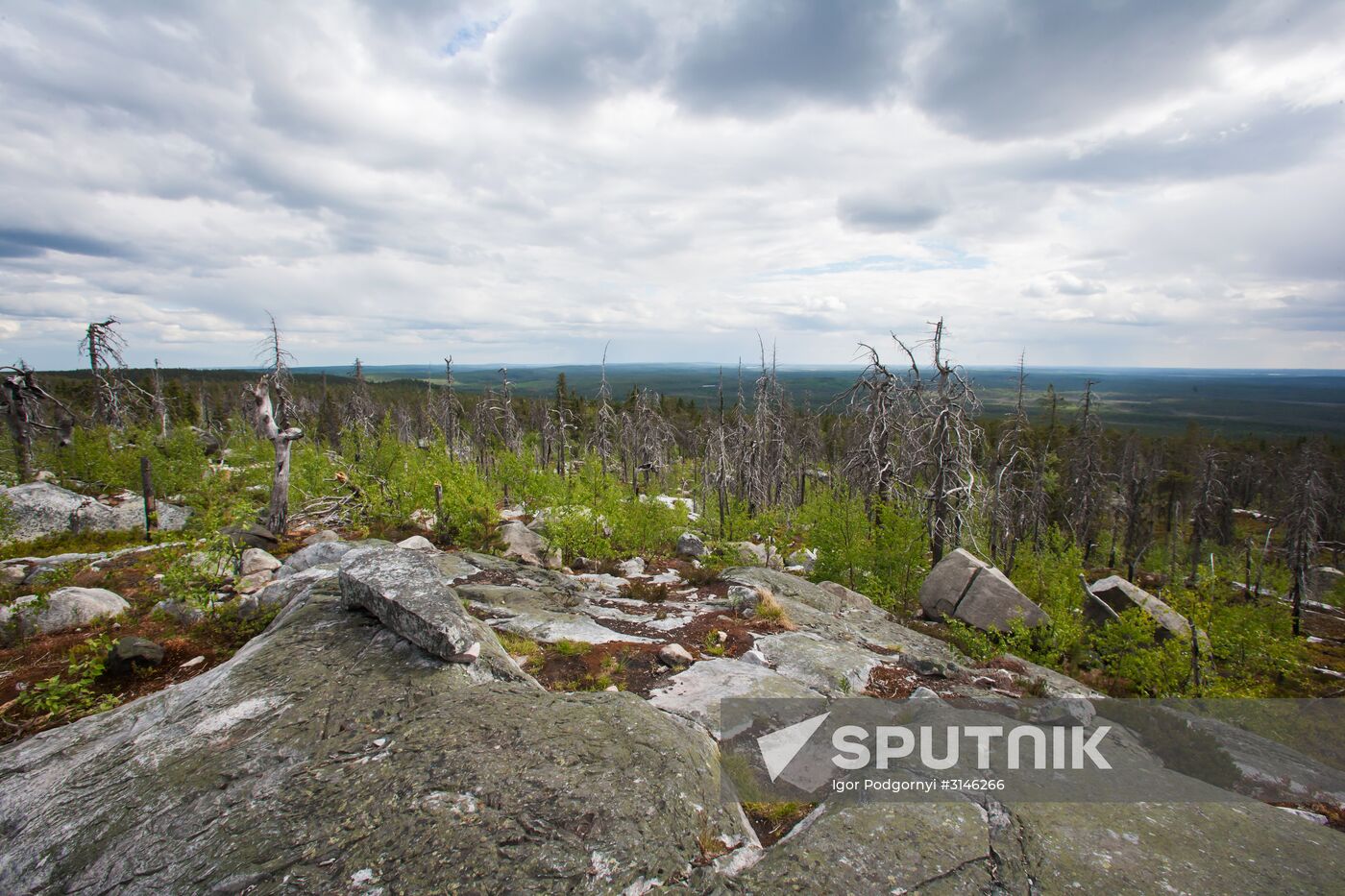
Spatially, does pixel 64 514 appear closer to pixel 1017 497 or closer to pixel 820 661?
pixel 820 661

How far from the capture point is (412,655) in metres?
6.04

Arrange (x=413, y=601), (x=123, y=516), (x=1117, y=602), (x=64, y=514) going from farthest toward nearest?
(x=1117, y=602) < (x=123, y=516) < (x=64, y=514) < (x=413, y=601)

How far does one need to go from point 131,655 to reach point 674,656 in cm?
741

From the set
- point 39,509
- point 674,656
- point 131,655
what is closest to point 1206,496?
point 674,656

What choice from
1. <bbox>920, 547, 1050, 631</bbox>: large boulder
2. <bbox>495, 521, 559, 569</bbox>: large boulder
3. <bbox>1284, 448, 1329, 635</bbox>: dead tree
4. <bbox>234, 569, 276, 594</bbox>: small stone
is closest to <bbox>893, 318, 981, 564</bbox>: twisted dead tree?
<bbox>920, 547, 1050, 631</bbox>: large boulder

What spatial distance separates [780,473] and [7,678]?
34.8 metres

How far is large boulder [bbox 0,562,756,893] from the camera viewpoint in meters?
3.63

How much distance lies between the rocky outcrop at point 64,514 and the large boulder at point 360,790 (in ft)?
51.3

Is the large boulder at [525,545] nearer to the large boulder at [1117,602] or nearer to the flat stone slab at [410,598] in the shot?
the flat stone slab at [410,598]

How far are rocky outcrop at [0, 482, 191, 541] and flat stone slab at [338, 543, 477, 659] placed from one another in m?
14.6

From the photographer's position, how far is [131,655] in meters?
7.14

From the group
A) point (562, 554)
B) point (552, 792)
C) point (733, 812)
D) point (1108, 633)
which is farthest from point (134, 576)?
point (1108, 633)

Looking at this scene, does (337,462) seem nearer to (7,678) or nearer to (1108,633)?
(7,678)

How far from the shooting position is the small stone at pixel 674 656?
8055 mm
